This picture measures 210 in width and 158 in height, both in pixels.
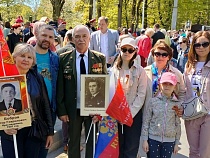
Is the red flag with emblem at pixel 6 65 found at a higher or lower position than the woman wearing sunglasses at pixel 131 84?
higher

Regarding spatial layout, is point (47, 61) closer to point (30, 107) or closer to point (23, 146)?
point (30, 107)

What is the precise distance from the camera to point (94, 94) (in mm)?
3109

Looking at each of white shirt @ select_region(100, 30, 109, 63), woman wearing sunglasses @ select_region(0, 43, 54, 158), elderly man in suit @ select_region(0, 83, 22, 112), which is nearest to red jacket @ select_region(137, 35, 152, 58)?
white shirt @ select_region(100, 30, 109, 63)

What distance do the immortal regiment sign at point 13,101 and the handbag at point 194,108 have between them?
6.24 ft

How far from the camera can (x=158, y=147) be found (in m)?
3.37

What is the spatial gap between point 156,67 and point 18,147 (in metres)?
1.95

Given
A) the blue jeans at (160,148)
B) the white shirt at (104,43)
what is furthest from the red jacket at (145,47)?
the blue jeans at (160,148)

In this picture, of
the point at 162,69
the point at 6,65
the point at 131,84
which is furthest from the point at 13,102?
the point at 162,69

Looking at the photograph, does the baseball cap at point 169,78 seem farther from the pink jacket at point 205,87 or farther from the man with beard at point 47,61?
the man with beard at point 47,61

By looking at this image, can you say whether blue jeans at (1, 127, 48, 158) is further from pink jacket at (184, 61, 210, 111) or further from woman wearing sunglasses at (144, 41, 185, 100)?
pink jacket at (184, 61, 210, 111)

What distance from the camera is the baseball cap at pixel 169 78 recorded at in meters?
3.28

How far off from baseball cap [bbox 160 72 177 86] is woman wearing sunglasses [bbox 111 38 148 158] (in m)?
0.28

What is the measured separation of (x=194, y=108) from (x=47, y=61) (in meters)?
1.88

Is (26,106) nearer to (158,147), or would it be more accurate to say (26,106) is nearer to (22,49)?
(22,49)
